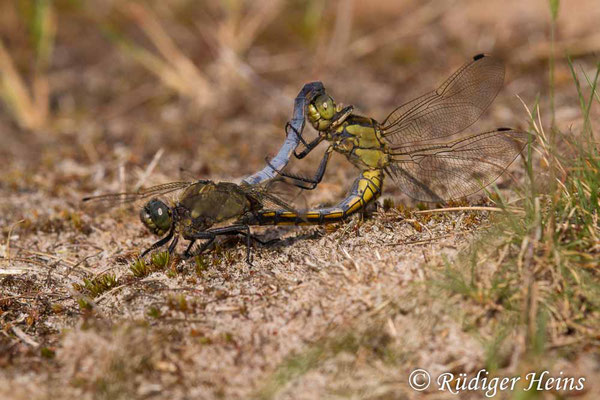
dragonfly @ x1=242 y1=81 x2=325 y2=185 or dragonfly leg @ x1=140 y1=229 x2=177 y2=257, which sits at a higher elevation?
dragonfly @ x1=242 y1=81 x2=325 y2=185

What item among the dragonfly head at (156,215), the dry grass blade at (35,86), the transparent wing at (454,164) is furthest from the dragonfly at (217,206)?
the dry grass blade at (35,86)

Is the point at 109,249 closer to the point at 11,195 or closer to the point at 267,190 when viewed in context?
the point at 267,190

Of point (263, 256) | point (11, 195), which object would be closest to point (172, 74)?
point (11, 195)

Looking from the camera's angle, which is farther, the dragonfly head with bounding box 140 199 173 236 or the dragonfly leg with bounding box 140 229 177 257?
the dragonfly leg with bounding box 140 229 177 257

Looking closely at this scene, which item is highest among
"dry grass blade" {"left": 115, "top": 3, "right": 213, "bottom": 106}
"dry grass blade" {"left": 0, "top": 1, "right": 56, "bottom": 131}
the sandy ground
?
"dry grass blade" {"left": 115, "top": 3, "right": 213, "bottom": 106}

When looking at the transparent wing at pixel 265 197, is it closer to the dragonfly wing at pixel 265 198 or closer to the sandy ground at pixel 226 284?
the dragonfly wing at pixel 265 198

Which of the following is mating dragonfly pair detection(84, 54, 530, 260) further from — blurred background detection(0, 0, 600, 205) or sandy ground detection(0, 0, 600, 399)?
blurred background detection(0, 0, 600, 205)

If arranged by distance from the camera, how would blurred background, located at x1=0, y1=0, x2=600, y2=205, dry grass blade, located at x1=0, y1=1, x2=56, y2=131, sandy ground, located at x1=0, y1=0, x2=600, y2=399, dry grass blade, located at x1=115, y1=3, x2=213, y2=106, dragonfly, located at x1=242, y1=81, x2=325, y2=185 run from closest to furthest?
1. sandy ground, located at x1=0, y1=0, x2=600, y2=399
2. dragonfly, located at x1=242, y1=81, x2=325, y2=185
3. blurred background, located at x1=0, y1=0, x2=600, y2=205
4. dry grass blade, located at x1=0, y1=1, x2=56, y2=131
5. dry grass blade, located at x1=115, y1=3, x2=213, y2=106

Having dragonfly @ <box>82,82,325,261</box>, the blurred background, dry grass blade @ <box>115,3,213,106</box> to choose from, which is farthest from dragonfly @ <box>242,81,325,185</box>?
dry grass blade @ <box>115,3,213,106</box>
